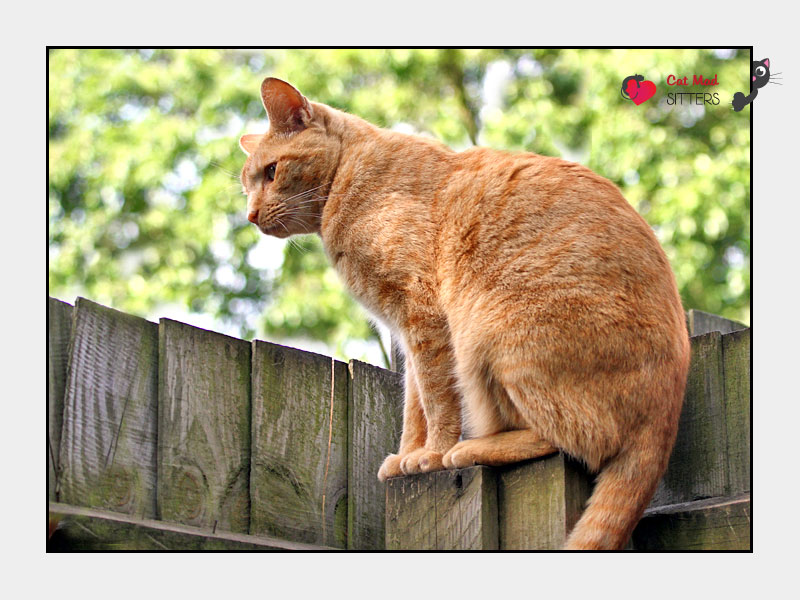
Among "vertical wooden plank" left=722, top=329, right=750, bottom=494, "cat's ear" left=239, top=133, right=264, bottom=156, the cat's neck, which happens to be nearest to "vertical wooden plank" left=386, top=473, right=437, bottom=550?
"vertical wooden plank" left=722, top=329, right=750, bottom=494

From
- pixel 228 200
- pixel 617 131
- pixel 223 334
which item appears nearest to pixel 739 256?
pixel 617 131

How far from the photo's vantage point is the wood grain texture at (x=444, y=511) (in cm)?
255

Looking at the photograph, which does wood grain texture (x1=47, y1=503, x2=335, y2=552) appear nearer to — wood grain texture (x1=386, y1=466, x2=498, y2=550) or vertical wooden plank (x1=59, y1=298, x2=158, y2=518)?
vertical wooden plank (x1=59, y1=298, x2=158, y2=518)

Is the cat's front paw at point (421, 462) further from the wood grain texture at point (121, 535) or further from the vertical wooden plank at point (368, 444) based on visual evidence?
the wood grain texture at point (121, 535)

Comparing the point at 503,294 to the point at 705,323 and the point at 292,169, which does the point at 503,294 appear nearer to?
the point at 292,169

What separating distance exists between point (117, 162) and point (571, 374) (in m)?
4.68

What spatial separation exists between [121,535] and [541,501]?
114cm

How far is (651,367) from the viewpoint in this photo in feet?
8.50

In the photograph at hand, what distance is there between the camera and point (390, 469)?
291cm

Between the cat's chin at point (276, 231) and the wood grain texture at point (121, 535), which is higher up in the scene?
the cat's chin at point (276, 231)

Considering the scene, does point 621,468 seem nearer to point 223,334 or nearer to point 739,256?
point 223,334

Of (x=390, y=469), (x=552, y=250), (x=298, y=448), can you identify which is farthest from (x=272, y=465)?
(x=552, y=250)
